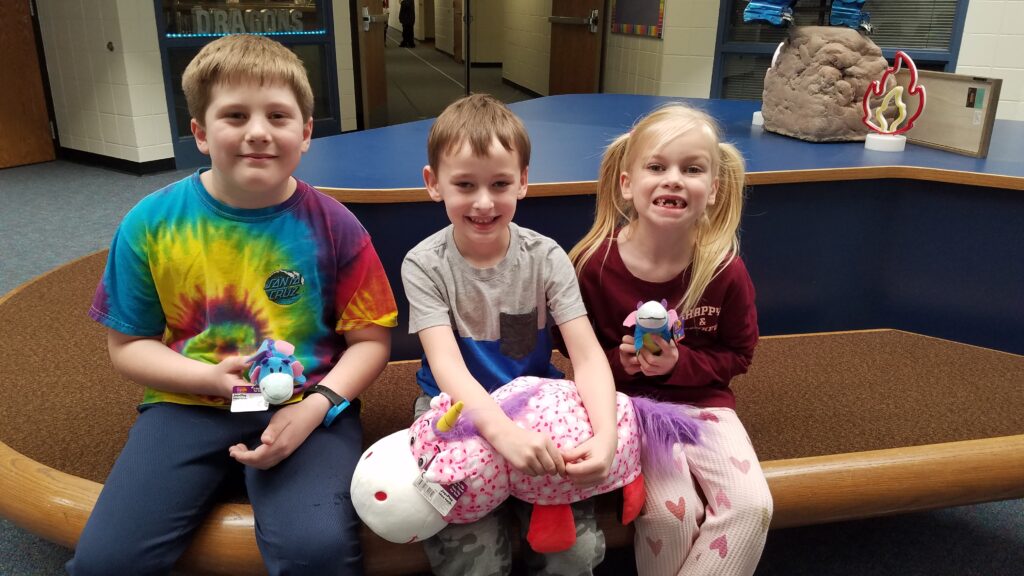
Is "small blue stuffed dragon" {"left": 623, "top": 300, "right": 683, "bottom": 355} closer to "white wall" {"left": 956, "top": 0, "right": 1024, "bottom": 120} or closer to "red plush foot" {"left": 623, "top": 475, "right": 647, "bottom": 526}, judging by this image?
"red plush foot" {"left": 623, "top": 475, "right": 647, "bottom": 526}

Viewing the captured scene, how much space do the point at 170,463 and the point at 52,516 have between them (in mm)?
226

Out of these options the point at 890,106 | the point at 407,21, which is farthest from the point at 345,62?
the point at 407,21

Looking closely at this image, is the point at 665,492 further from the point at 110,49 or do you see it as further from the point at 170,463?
the point at 110,49

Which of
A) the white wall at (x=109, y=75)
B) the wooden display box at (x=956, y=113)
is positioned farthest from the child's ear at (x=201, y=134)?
the white wall at (x=109, y=75)

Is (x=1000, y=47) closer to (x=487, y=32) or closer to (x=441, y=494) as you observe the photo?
(x=441, y=494)

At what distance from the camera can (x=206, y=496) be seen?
1.12 m

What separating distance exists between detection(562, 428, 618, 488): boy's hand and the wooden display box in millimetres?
1714

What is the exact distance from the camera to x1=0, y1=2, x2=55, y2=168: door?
4.57 m

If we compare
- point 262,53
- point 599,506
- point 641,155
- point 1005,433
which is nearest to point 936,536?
point 1005,433

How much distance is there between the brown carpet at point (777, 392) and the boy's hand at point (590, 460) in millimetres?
527

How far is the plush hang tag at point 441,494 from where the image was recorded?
103 centimetres

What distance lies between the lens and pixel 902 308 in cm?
213

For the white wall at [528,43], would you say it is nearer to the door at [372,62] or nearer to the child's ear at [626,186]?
the door at [372,62]

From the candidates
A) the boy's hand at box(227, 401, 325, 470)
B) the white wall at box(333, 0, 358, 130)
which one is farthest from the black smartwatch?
the white wall at box(333, 0, 358, 130)
